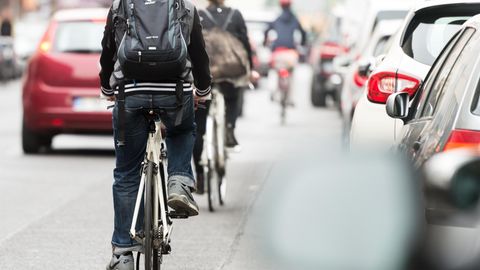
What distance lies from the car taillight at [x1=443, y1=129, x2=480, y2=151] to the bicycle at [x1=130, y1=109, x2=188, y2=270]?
196 cm

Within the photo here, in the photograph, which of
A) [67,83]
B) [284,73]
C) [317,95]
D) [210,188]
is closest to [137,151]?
[210,188]

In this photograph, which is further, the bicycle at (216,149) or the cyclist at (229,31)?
the cyclist at (229,31)

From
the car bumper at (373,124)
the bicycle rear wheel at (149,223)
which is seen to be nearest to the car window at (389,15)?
the car bumper at (373,124)

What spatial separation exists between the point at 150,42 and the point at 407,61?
124 inches

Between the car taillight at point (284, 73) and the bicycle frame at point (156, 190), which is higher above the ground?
the bicycle frame at point (156, 190)

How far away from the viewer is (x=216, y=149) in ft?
35.8

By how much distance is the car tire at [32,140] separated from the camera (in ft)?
53.0

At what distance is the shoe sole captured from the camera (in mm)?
6719

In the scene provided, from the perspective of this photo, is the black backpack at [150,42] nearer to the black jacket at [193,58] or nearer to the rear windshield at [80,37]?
the black jacket at [193,58]

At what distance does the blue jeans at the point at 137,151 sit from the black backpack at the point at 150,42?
0.14 metres

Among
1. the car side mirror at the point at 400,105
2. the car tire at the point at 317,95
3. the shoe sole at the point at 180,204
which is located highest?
the car side mirror at the point at 400,105

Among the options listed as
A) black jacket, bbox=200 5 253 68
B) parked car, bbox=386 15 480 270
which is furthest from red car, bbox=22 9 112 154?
parked car, bbox=386 15 480 270

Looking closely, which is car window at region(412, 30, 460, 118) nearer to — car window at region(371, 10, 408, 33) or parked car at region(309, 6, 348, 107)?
car window at region(371, 10, 408, 33)

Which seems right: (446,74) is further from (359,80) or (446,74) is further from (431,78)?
(359,80)
